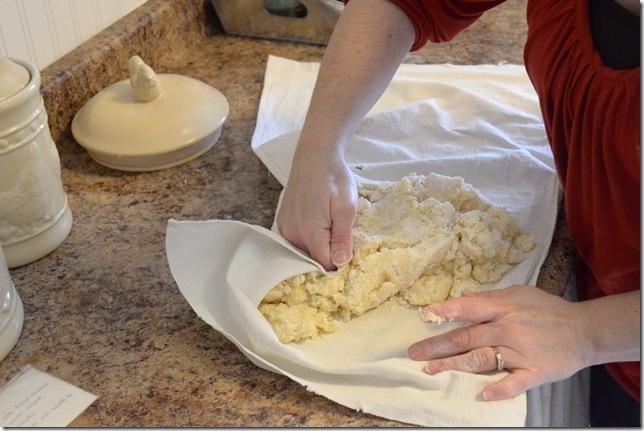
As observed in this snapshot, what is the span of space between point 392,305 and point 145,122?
0.50 metres

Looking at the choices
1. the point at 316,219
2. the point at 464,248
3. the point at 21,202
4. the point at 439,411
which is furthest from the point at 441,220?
the point at 21,202

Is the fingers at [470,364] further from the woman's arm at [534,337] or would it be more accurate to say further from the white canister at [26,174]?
the white canister at [26,174]

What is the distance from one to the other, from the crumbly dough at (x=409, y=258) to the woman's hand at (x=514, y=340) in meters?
→ 0.08

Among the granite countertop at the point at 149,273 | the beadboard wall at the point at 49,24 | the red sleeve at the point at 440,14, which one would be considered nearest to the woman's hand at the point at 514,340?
the granite countertop at the point at 149,273

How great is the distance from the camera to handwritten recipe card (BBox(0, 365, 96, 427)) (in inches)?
28.7

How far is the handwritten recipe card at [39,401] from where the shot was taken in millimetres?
729

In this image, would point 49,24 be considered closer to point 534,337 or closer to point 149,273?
point 149,273

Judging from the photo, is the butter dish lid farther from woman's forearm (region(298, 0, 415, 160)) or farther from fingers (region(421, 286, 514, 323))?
fingers (region(421, 286, 514, 323))

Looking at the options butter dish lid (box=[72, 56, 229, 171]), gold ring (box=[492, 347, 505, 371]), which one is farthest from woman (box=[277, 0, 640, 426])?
butter dish lid (box=[72, 56, 229, 171])

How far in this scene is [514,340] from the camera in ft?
2.38

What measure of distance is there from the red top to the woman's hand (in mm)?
110

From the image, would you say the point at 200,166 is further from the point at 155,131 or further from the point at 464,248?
the point at 464,248

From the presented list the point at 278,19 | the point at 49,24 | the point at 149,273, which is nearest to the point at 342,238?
the point at 149,273

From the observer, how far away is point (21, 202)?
88 cm
